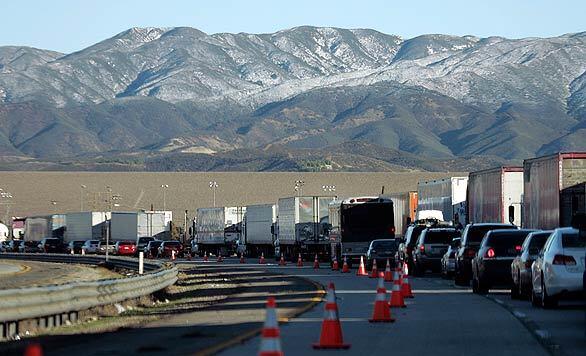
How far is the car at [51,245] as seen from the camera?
11494cm

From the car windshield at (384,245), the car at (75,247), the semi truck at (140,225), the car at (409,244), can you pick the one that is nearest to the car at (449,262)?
the car at (409,244)

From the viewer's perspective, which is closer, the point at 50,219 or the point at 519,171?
the point at 519,171

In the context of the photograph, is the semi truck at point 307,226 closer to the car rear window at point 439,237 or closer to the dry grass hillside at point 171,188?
the car rear window at point 439,237

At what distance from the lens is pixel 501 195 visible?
172 ft

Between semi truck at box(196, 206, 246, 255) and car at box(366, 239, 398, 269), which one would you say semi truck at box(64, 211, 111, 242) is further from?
car at box(366, 239, 398, 269)

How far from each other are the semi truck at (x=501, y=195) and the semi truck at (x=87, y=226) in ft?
195

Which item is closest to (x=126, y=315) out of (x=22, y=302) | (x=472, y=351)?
(x=22, y=302)

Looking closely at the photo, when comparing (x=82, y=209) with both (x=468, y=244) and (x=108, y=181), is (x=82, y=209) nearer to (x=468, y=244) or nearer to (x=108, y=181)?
(x=108, y=181)

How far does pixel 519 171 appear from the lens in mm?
52969

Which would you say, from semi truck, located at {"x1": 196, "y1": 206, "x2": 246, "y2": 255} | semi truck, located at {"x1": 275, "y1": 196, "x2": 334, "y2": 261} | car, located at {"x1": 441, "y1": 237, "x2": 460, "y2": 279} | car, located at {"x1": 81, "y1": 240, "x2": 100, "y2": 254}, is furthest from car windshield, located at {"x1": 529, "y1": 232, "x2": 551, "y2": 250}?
car, located at {"x1": 81, "y1": 240, "x2": 100, "y2": 254}

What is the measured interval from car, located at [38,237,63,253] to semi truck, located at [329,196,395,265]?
56.1 m

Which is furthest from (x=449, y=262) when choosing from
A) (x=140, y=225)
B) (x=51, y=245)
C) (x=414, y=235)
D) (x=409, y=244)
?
(x=51, y=245)

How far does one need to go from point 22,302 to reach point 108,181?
16818cm

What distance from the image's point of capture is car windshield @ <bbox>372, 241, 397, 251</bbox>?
179 ft
